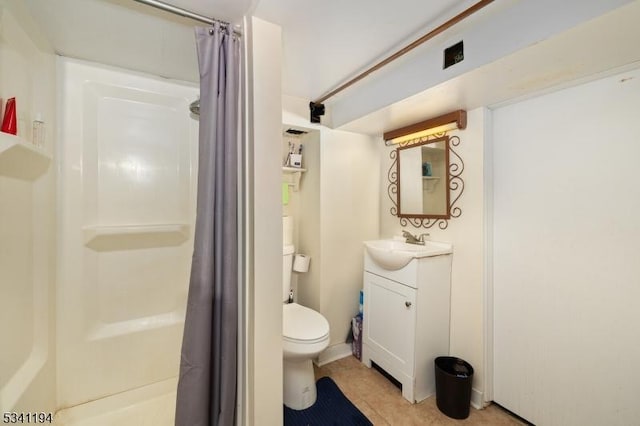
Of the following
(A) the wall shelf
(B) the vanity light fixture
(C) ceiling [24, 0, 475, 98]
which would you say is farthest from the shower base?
(B) the vanity light fixture

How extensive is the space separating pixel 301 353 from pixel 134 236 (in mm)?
1285

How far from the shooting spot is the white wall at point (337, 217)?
210 cm

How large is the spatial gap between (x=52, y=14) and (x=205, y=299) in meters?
1.45

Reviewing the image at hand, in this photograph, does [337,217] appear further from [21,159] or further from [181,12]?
[21,159]

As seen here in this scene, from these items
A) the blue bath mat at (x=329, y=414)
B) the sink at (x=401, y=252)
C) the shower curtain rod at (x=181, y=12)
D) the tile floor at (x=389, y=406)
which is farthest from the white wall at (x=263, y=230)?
the sink at (x=401, y=252)

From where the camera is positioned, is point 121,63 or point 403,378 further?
point 403,378

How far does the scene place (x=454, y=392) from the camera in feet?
5.02

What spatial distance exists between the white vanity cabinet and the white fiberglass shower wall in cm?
144

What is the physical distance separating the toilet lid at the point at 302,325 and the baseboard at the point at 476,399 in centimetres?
102

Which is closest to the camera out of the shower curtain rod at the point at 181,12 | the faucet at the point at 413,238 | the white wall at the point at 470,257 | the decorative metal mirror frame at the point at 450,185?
the shower curtain rod at the point at 181,12

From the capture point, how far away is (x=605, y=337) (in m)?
1.23

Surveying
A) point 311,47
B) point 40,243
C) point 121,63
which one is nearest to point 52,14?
point 121,63

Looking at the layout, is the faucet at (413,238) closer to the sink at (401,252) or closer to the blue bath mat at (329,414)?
the sink at (401,252)

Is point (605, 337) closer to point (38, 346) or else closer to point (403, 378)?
point (403, 378)
